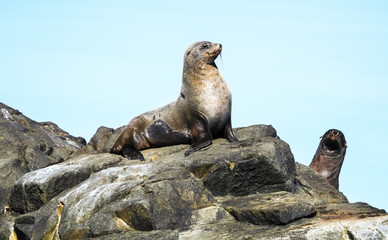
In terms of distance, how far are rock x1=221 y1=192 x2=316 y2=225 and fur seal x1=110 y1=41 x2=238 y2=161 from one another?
275 cm

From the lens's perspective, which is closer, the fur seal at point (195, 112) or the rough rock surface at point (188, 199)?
the rough rock surface at point (188, 199)

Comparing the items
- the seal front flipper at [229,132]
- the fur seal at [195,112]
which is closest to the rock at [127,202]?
the fur seal at [195,112]

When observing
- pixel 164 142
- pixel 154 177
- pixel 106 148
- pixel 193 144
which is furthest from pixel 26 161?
pixel 154 177

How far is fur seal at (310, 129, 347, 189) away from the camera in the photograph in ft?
54.1

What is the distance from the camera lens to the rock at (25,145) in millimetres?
14133

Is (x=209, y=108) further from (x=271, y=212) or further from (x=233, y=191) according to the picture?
(x=271, y=212)

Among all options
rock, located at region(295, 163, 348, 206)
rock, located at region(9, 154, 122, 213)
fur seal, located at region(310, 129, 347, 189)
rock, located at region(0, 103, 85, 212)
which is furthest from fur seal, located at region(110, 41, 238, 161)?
fur seal, located at region(310, 129, 347, 189)

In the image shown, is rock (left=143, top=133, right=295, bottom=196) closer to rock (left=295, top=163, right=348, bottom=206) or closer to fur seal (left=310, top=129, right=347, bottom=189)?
rock (left=295, top=163, right=348, bottom=206)

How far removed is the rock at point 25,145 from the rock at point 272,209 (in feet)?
18.0

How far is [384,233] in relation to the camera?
857 centimetres

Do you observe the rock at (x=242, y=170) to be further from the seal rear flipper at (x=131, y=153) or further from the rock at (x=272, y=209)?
the seal rear flipper at (x=131, y=153)

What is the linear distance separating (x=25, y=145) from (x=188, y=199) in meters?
7.53

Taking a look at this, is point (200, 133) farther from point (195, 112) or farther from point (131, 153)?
point (131, 153)

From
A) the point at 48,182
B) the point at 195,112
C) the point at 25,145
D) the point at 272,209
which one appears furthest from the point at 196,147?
the point at 25,145
